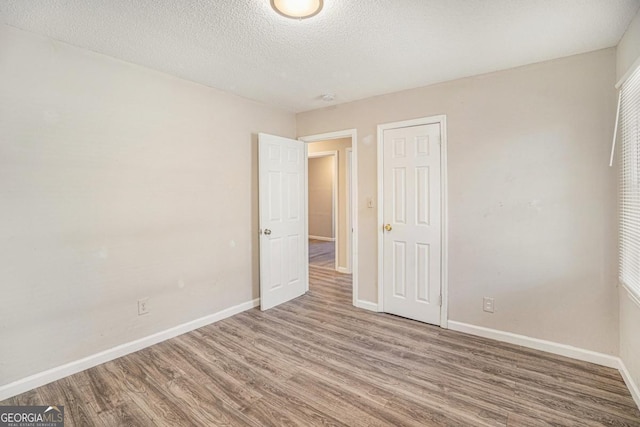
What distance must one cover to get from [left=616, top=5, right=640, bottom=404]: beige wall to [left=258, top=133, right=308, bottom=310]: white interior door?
9.93ft

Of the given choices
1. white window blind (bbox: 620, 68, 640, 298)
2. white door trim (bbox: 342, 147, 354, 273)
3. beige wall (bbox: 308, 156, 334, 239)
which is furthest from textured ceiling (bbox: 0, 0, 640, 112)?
beige wall (bbox: 308, 156, 334, 239)

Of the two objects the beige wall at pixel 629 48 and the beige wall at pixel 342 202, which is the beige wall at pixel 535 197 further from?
the beige wall at pixel 342 202

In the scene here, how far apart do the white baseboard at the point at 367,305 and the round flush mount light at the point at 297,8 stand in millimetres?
2873

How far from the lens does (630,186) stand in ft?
6.75

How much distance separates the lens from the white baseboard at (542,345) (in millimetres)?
2329

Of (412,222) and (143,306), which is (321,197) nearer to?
(412,222)

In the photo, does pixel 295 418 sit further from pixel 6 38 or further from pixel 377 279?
pixel 6 38

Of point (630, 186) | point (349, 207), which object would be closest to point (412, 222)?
point (630, 186)

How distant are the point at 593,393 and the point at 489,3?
2.54 meters

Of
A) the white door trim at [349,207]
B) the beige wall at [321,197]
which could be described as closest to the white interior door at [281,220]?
the white door trim at [349,207]

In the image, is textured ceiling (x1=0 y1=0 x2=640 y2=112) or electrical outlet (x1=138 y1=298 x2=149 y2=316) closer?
textured ceiling (x1=0 y1=0 x2=640 y2=112)

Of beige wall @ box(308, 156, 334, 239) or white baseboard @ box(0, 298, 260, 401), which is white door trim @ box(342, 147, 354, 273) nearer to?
white baseboard @ box(0, 298, 260, 401)

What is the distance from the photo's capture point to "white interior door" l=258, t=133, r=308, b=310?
11.6 feet

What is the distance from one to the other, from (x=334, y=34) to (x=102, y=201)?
84.8 inches
